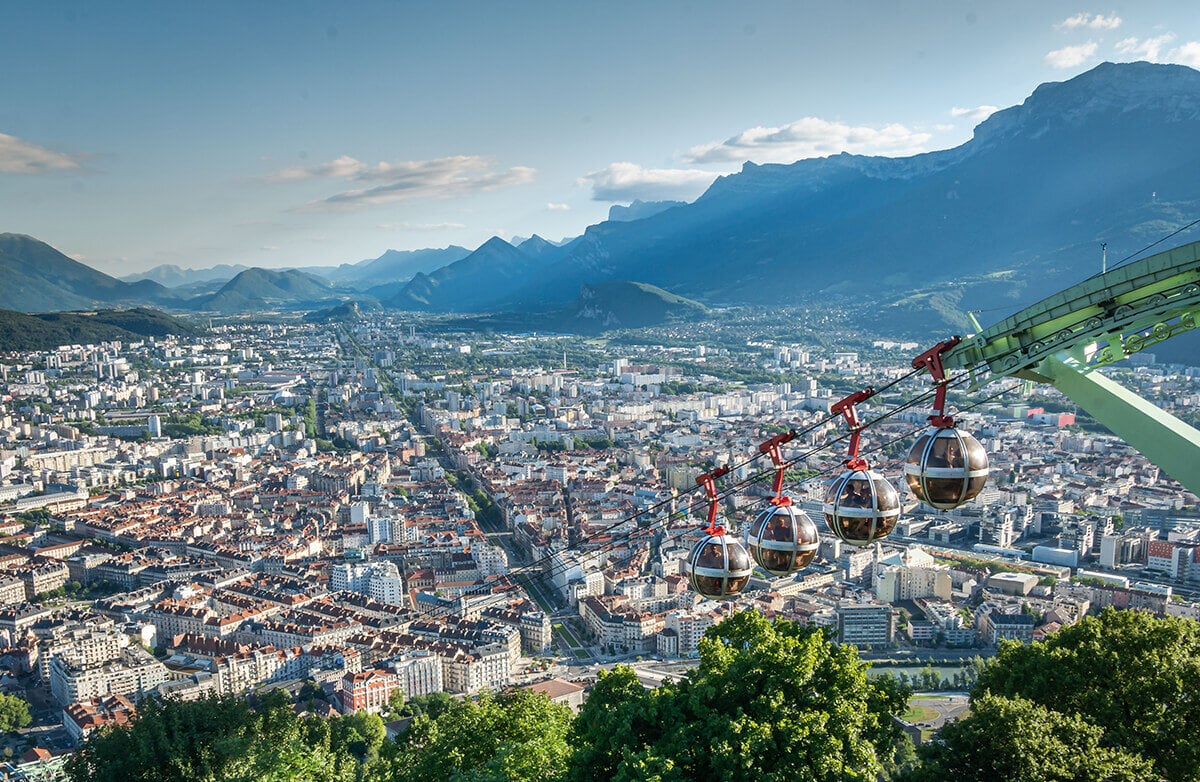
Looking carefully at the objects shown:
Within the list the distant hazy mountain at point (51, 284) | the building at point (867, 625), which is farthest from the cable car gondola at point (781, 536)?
the distant hazy mountain at point (51, 284)

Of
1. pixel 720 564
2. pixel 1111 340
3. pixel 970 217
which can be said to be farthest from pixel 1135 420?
pixel 970 217

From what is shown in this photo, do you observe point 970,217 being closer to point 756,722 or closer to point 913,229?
point 913,229

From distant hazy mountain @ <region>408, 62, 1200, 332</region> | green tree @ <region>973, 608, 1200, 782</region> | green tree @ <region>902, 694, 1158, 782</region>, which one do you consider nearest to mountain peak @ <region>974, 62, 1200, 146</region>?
distant hazy mountain @ <region>408, 62, 1200, 332</region>

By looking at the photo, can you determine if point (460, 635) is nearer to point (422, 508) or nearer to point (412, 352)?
point (422, 508)

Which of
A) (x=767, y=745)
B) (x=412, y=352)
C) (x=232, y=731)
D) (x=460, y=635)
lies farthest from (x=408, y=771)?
(x=412, y=352)

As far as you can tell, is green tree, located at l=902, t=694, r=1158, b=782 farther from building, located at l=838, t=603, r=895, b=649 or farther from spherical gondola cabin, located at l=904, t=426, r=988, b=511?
building, located at l=838, t=603, r=895, b=649
